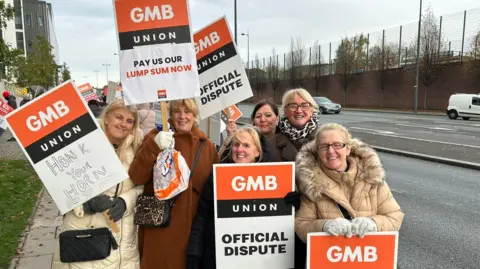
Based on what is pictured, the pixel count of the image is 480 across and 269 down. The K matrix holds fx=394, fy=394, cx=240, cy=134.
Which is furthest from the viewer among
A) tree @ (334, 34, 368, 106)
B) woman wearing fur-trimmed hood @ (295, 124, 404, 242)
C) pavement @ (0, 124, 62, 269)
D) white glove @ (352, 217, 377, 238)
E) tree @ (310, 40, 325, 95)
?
tree @ (310, 40, 325, 95)

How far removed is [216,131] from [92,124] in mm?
2787

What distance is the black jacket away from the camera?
2672 millimetres

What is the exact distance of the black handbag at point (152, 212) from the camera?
264cm

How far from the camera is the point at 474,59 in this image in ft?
103

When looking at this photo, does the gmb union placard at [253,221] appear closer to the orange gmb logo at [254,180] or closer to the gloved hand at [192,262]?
the orange gmb logo at [254,180]

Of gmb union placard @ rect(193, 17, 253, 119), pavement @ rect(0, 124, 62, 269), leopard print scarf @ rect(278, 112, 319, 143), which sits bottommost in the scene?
pavement @ rect(0, 124, 62, 269)

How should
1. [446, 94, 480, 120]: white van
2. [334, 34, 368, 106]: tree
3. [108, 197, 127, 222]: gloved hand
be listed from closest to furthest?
[108, 197, 127, 222]: gloved hand < [446, 94, 480, 120]: white van < [334, 34, 368, 106]: tree

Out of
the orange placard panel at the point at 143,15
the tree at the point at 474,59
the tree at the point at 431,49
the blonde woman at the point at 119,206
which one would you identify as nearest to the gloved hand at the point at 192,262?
the blonde woman at the point at 119,206

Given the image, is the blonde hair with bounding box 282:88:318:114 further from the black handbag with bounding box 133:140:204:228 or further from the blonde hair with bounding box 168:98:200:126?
the black handbag with bounding box 133:140:204:228

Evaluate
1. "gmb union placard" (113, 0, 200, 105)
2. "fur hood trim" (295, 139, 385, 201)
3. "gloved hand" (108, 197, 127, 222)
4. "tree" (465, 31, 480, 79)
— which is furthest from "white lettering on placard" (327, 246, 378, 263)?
"tree" (465, 31, 480, 79)

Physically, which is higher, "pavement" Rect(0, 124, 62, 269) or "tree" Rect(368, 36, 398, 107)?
"tree" Rect(368, 36, 398, 107)

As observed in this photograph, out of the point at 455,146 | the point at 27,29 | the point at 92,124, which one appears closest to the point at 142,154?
the point at 92,124

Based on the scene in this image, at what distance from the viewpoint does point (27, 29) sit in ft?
268

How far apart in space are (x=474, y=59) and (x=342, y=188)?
34660 mm
